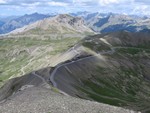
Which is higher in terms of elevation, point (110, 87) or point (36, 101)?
point (36, 101)

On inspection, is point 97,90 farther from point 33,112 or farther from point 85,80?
point 33,112

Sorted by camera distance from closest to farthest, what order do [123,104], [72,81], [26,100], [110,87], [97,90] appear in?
[26,100], [123,104], [72,81], [97,90], [110,87]

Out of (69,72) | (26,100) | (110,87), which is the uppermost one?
(26,100)

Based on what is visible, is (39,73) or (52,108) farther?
(39,73)

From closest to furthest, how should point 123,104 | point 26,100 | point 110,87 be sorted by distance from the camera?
1. point 26,100
2. point 123,104
3. point 110,87

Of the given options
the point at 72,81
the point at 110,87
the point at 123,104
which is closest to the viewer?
the point at 123,104

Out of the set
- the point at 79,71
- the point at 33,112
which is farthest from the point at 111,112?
the point at 79,71

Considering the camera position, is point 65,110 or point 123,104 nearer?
point 65,110

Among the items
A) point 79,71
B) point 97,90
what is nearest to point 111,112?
point 97,90

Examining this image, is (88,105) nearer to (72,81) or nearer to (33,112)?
(33,112)
